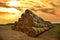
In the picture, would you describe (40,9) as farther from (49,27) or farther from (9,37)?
(9,37)

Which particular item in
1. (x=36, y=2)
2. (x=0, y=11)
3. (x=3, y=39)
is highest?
(x=36, y=2)

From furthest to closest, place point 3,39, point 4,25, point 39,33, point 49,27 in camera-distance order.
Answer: point 4,25 < point 49,27 < point 39,33 < point 3,39

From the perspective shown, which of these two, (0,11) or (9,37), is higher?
(0,11)

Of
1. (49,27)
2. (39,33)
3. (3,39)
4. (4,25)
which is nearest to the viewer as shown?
(3,39)

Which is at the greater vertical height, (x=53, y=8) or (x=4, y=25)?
(x=53, y=8)

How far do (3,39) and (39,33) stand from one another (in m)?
0.51

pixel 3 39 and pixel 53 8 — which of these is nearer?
pixel 3 39

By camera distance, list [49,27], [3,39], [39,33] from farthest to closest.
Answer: [49,27]
[39,33]
[3,39]

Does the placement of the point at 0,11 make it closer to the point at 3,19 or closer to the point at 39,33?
the point at 3,19

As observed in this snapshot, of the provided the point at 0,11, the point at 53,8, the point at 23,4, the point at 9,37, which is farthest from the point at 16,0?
the point at 9,37

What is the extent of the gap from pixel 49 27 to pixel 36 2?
0.60 m

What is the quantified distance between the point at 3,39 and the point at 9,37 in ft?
0.27

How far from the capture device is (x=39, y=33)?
218 cm

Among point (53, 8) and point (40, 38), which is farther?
point (53, 8)
